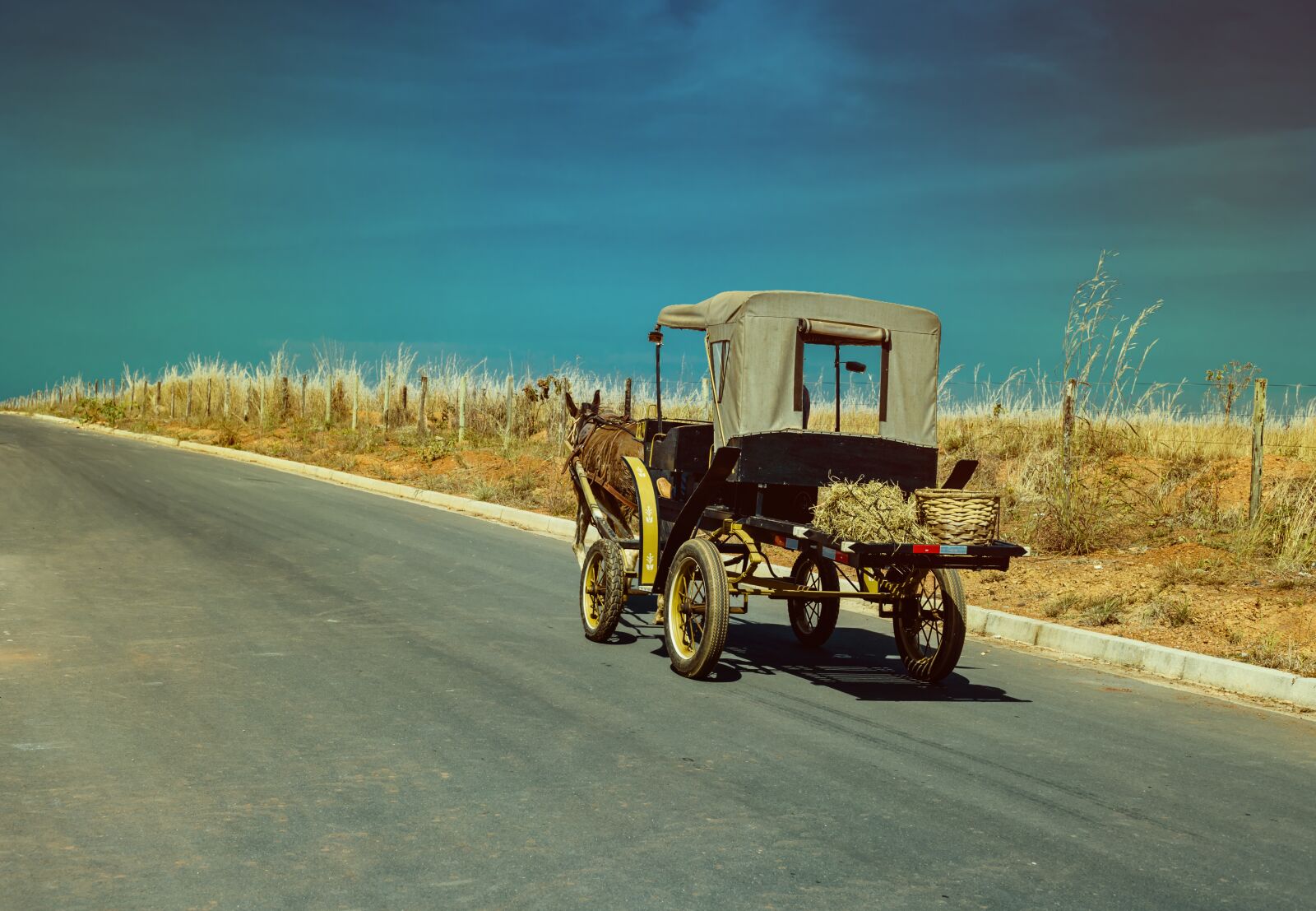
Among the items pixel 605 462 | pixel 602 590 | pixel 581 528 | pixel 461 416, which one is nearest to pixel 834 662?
pixel 602 590

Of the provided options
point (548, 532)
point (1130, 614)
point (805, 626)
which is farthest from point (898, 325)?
point (548, 532)

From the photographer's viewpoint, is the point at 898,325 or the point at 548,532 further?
the point at 548,532

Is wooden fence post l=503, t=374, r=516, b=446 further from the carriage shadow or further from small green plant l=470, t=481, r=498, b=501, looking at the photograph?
the carriage shadow

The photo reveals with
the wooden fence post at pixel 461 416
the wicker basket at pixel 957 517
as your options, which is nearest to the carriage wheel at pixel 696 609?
the wicker basket at pixel 957 517

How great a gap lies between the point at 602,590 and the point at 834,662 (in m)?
1.94

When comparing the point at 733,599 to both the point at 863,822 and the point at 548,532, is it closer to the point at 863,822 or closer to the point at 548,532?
the point at 548,532

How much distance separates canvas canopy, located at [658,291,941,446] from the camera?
8656 millimetres

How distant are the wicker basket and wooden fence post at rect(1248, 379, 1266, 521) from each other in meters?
7.77

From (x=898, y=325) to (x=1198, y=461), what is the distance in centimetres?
1242

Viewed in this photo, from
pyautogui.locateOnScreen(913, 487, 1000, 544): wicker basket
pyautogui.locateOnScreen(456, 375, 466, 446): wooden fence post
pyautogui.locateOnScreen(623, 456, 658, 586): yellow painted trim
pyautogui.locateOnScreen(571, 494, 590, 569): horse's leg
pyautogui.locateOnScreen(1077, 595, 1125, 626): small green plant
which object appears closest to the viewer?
pyautogui.locateOnScreen(913, 487, 1000, 544): wicker basket

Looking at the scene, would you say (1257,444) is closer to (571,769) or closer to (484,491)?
(571,769)

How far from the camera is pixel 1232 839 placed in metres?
5.34

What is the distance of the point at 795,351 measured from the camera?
28.8 feet

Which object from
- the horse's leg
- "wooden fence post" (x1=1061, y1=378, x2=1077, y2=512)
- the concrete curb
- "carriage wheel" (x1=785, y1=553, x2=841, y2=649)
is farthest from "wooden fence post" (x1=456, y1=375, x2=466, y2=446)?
"carriage wheel" (x1=785, y1=553, x2=841, y2=649)
